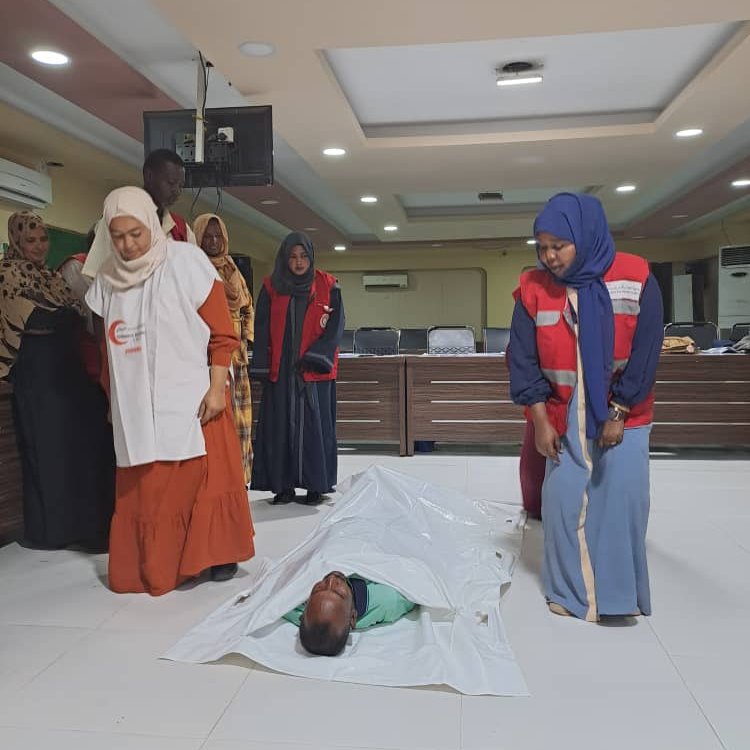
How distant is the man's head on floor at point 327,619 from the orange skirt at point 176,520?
0.70 metres

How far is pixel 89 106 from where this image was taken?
475cm

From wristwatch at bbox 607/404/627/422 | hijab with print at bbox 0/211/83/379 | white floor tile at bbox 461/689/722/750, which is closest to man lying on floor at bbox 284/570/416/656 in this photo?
white floor tile at bbox 461/689/722/750

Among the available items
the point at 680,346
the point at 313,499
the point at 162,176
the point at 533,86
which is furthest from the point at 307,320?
the point at 680,346

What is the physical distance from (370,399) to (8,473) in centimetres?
300

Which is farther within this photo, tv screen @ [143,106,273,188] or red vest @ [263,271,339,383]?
tv screen @ [143,106,273,188]

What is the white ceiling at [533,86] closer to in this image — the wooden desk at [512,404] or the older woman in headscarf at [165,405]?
the wooden desk at [512,404]

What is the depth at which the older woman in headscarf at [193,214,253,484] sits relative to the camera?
3.43m

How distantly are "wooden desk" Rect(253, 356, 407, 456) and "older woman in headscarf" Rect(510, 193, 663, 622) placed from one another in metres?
3.20

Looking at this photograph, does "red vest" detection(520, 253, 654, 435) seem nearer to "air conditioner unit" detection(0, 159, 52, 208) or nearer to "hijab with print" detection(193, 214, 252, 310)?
"hijab with print" detection(193, 214, 252, 310)

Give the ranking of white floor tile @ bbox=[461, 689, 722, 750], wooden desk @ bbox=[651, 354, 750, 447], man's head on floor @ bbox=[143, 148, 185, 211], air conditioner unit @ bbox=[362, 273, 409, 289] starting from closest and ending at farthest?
white floor tile @ bbox=[461, 689, 722, 750] → man's head on floor @ bbox=[143, 148, 185, 211] → wooden desk @ bbox=[651, 354, 750, 447] → air conditioner unit @ bbox=[362, 273, 409, 289]

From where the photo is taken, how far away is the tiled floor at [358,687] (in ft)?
5.19

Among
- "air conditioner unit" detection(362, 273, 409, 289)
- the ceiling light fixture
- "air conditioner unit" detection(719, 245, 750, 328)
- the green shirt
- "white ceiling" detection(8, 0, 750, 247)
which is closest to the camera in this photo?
the green shirt

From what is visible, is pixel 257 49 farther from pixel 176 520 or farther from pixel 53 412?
pixel 176 520

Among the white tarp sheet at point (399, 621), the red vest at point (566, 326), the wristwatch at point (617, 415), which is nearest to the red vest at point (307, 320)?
the white tarp sheet at point (399, 621)
